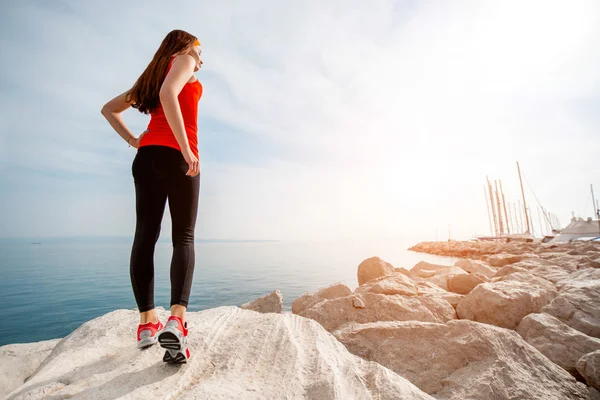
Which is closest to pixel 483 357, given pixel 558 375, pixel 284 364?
pixel 558 375

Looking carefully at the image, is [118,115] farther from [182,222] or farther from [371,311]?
[371,311]

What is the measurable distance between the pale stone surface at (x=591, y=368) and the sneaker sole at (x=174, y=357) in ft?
11.1

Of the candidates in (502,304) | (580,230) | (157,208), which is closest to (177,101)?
(157,208)

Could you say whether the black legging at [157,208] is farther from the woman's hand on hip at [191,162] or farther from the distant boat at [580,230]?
the distant boat at [580,230]

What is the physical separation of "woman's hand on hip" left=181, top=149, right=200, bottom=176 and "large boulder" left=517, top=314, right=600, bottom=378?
3995mm

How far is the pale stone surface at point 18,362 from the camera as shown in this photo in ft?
7.86

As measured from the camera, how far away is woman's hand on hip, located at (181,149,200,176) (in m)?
1.95

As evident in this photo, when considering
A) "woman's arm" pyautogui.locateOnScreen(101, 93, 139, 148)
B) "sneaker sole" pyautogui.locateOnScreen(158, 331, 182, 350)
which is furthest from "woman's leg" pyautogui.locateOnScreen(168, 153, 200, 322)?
"woman's arm" pyautogui.locateOnScreen(101, 93, 139, 148)

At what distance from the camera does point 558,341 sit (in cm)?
314

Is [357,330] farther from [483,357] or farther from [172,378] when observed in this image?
[172,378]

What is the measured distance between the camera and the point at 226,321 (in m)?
2.46

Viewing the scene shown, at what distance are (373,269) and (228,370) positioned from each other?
8212 millimetres

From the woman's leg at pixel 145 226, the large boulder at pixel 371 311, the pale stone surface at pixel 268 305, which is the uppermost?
the woman's leg at pixel 145 226

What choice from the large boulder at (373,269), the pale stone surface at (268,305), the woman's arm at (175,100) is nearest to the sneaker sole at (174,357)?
the woman's arm at (175,100)
